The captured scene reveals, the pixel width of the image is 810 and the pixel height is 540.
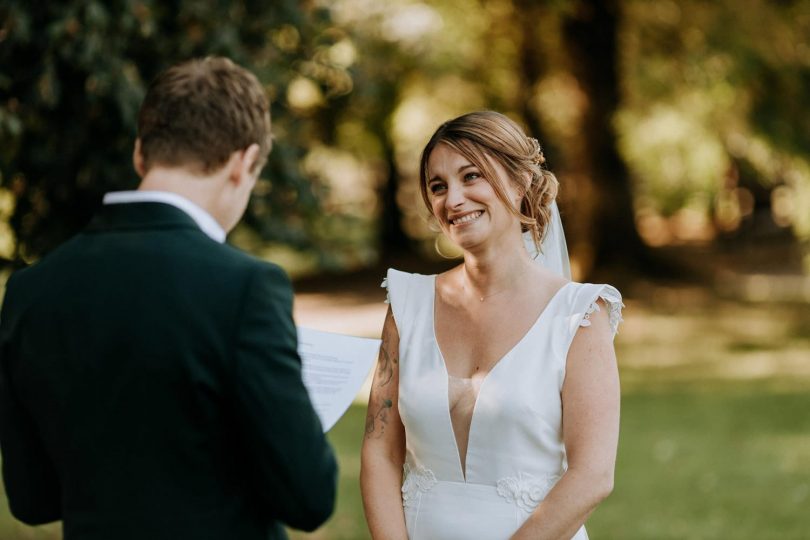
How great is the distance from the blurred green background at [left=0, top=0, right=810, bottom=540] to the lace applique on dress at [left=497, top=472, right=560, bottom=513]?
51.6 inches

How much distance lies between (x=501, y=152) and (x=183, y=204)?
113 cm

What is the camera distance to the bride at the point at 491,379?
2744mm

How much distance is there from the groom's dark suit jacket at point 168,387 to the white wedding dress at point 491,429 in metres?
0.89

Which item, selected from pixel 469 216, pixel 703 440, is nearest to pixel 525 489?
pixel 469 216

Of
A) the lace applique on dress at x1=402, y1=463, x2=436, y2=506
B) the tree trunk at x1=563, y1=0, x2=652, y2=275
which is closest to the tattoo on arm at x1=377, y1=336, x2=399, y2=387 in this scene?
the lace applique on dress at x1=402, y1=463, x2=436, y2=506

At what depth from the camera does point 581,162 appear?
737 inches

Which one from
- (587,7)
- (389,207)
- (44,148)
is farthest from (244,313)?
(389,207)

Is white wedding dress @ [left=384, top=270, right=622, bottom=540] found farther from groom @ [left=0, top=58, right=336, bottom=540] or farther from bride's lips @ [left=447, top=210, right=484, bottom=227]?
groom @ [left=0, top=58, right=336, bottom=540]

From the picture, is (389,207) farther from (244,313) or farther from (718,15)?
(244,313)

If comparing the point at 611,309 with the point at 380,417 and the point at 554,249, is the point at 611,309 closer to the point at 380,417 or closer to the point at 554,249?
the point at 554,249

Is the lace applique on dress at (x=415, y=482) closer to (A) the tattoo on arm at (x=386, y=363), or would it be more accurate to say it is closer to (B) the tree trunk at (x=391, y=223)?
(A) the tattoo on arm at (x=386, y=363)

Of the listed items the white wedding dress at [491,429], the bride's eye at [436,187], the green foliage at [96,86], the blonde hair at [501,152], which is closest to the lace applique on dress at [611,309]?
the white wedding dress at [491,429]

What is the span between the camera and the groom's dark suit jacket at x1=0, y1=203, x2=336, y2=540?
1930 millimetres

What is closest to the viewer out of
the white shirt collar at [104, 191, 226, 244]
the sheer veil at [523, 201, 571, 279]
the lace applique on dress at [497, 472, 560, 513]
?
the white shirt collar at [104, 191, 226, 244]
